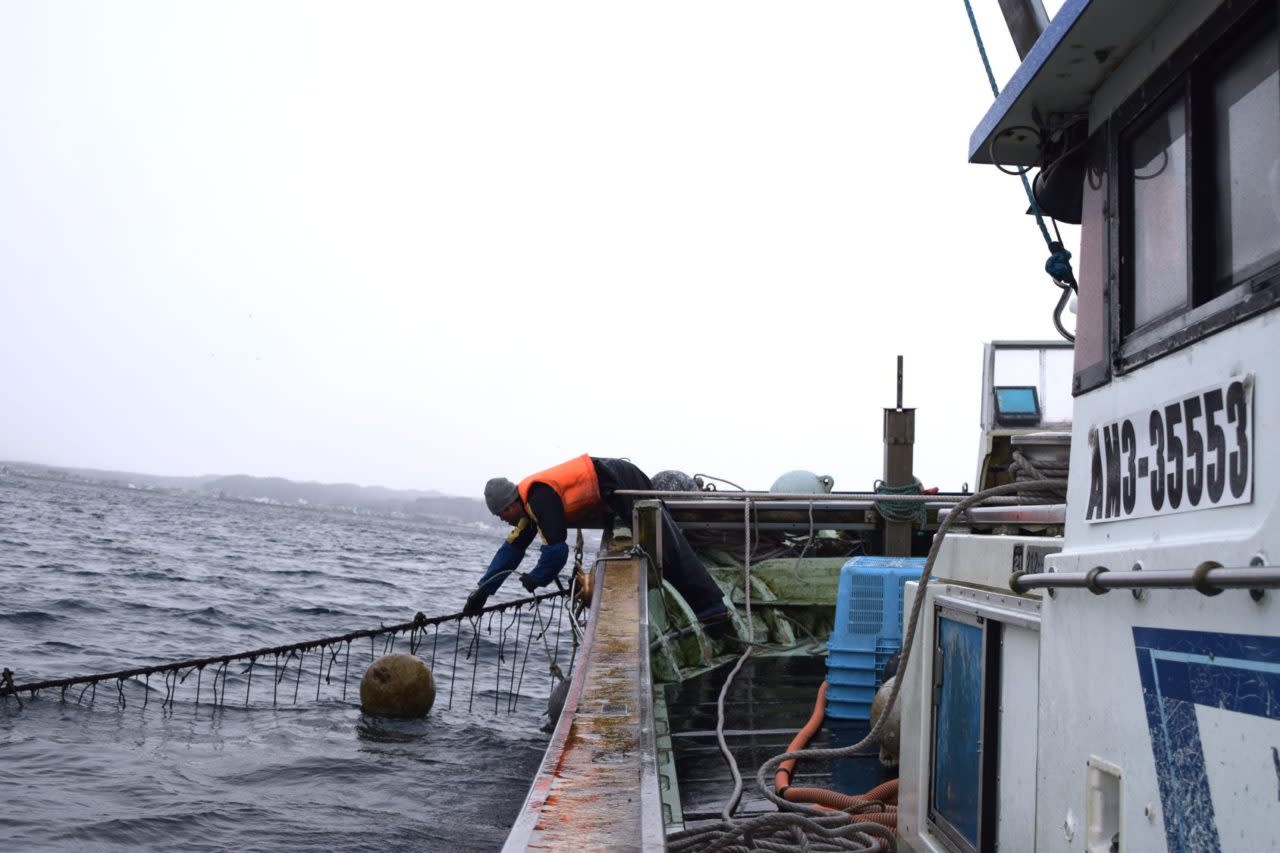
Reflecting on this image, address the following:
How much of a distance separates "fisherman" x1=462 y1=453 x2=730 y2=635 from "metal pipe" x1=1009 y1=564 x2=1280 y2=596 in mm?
6524

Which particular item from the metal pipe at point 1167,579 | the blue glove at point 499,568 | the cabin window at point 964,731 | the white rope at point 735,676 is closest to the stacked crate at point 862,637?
the white rope at point 735,676

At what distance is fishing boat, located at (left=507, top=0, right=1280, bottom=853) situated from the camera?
2201 mm

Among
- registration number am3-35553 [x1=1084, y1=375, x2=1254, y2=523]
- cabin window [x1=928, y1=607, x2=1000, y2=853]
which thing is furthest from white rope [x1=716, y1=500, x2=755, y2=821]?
registration number am3-35553 [x1=1084, y1=375, x2=1254, y2=523]

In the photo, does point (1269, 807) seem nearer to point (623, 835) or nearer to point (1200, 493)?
point (1200, 493)

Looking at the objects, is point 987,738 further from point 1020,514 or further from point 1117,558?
point 1117,558

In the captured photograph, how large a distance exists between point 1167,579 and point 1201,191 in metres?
0.95

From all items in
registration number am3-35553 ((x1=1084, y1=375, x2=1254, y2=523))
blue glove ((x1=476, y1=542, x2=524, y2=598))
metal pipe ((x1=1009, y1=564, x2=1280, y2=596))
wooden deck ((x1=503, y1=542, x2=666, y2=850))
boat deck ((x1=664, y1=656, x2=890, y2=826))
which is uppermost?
registration number am3-35553 ((x1=1084, y1=375, x2=1254, y2=523))

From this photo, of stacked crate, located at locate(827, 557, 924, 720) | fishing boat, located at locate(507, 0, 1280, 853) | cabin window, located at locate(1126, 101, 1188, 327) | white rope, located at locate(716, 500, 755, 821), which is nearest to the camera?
fishing boat, located at locate(507, 0, 1280, 853)

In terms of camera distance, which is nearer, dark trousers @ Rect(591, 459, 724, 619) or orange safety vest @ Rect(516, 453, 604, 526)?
dark trousers @ Rect(591, 459, 724, 619)

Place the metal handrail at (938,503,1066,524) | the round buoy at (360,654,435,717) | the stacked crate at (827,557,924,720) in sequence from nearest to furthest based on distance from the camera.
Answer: the metal handrail at (938,503,1066,524)
the stacked crate at (827,557,924,720)
the round buoy at (360,654,435,717)

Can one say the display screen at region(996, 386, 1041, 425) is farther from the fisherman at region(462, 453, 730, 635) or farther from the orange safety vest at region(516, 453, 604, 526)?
the orange safety vest at region(516, 453, 604, 526)

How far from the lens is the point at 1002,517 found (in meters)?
3.67

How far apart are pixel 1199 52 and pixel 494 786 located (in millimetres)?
8814

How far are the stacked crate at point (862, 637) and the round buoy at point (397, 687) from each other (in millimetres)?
5725
